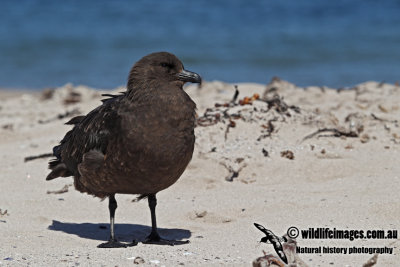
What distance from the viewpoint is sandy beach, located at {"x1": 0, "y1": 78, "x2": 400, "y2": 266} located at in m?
4.72

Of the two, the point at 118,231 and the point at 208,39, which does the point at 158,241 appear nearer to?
the point at 118,231

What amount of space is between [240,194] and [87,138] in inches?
70.9

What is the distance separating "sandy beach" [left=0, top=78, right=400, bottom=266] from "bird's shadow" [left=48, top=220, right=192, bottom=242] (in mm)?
14

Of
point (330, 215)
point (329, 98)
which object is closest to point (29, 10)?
point (329, 98)

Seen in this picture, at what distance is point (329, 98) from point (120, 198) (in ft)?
15.5

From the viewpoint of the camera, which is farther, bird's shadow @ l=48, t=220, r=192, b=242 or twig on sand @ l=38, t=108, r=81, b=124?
twig on sand @ l=38, t=108, r=81, b=124

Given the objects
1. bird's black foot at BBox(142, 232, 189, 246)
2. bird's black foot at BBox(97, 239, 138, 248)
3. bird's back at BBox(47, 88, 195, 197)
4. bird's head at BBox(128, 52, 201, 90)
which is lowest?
bird's black foot at BBox(97, 239, 138, 248)

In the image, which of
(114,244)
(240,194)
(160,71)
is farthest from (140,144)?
(240,194)

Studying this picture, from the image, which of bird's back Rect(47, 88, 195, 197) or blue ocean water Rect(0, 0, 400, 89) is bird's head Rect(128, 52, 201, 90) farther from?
blue ocean water Rect(0, 0, 400, 89)

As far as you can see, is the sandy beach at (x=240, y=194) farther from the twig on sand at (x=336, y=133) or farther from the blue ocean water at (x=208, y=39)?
the blue ocean water at (x=208, y=39)

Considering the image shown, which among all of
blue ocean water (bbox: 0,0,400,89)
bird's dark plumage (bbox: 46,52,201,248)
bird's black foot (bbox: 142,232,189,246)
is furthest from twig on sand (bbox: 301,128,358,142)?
blue ocean water (bbox: 0,0,400,89)

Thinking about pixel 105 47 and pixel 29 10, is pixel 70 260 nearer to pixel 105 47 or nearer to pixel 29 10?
pixel 105 47

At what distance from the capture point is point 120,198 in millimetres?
6742

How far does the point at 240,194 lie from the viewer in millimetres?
6418
